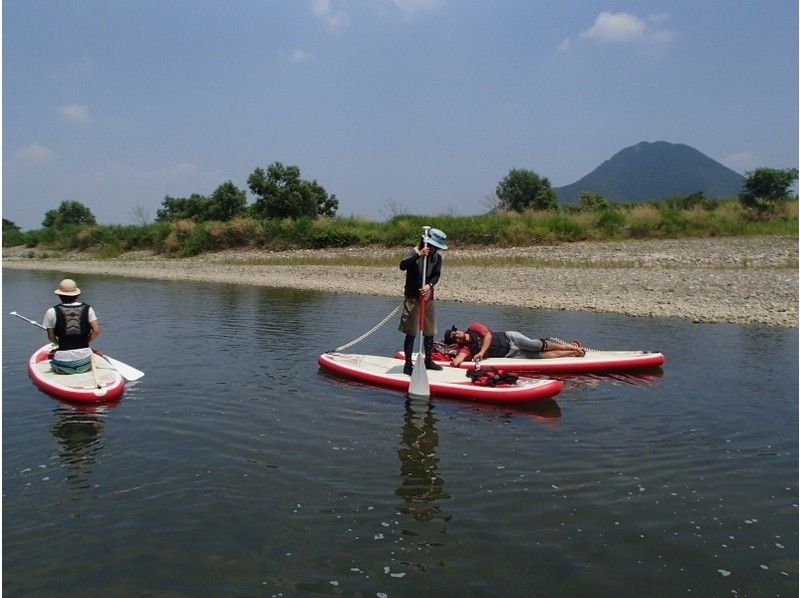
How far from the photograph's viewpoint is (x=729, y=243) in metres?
27.7

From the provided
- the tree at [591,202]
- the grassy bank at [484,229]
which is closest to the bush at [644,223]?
the grassy bank at [484,229]

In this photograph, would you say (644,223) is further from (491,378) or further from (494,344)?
(491,378)

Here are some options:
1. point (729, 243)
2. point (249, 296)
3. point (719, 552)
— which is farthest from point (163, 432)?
point (729, 243)

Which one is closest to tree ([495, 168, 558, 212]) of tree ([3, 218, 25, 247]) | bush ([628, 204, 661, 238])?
bush ([628, 204, 661, 238])

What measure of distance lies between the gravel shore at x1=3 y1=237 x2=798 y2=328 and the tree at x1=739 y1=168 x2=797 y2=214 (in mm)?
5432

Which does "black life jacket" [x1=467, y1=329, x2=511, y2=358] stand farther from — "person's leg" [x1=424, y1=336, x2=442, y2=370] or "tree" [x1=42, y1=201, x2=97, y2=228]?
"tree" [x1=42, y1=201, x2=97, y2=228]

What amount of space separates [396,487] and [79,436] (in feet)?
12.0

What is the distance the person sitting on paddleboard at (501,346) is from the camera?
415 inches

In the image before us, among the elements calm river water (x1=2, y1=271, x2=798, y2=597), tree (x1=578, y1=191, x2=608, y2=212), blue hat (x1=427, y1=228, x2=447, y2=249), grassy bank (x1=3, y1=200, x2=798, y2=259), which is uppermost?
tree (x1=578, y1=191, x2=608, y2=212)

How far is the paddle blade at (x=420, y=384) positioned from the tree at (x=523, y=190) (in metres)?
36.3

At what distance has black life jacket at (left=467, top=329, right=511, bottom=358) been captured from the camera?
10.6 m

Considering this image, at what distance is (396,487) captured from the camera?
5898 mm

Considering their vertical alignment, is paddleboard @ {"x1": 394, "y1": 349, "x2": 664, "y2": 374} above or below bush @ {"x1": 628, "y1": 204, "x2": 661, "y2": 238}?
below

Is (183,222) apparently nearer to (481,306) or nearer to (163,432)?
(481,306)
